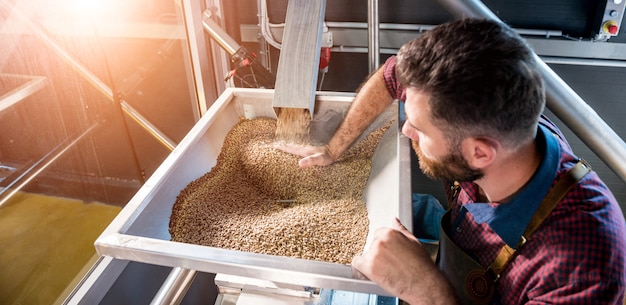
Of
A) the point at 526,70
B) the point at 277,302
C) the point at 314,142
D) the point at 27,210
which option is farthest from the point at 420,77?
the point at 27,210

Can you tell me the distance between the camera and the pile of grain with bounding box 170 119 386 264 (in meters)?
1.06

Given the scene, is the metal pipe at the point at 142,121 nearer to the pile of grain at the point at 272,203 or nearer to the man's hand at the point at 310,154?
the pile of grain at the point at 272,203

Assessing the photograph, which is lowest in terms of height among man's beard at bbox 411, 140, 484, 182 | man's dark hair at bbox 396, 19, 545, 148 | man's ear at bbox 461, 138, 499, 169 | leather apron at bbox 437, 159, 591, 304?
leather apron at bbox 437, 159, 591, 304

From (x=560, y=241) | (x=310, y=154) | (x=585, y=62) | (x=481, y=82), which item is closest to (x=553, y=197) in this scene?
(x=560, y=241)

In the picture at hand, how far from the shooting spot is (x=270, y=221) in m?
1.14

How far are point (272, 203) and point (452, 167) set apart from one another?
56 centimetres

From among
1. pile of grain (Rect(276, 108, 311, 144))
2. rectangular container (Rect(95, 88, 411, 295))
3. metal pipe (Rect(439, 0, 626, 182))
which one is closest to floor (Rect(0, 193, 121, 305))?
rectangular container (Rect(95, 88, 411, 295))

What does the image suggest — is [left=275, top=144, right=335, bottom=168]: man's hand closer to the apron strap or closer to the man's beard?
the man's beard

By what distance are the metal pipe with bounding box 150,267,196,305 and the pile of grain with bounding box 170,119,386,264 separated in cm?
36

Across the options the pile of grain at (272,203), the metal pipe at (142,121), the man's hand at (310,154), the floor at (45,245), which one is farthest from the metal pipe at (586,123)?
the floor at (45,245)

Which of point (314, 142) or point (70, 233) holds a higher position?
point (314, 142)

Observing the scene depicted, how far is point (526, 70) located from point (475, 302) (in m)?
0.57

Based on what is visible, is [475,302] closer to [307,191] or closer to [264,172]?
[307,191]

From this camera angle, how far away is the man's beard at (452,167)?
3.02ft
